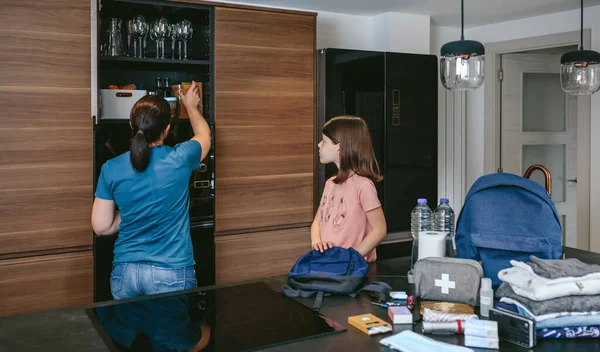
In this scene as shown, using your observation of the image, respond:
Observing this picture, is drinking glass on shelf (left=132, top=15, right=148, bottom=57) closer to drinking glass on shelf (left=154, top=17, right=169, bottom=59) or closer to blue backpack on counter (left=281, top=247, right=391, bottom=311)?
drinking glass on shelf (left=154, top=17, right=169, bottom=59)

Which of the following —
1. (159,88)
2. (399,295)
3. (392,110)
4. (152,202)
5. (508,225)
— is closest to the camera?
(399,295)

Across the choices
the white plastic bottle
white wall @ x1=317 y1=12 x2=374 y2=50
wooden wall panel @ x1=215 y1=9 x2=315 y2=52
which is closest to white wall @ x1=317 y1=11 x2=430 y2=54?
white wall @ x1=317 y1=12 x2=374 y2=50

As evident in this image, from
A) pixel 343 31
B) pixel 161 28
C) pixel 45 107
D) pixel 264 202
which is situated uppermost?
pixel 343 31

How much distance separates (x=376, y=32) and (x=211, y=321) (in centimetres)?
341

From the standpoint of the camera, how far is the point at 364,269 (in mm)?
1860

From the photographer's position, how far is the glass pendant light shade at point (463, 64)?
6.76 feet

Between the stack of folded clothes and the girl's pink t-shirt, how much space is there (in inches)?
30.2

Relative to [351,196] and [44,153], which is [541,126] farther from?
[44,153]

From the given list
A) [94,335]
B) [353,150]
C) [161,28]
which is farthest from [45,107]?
[94,335]

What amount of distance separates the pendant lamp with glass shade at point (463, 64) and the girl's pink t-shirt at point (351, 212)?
499 mm

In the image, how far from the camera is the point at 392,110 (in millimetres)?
3957

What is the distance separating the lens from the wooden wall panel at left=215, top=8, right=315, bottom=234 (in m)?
3.39

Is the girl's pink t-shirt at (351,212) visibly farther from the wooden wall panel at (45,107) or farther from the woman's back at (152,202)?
the wooden wall panel at (45,107)

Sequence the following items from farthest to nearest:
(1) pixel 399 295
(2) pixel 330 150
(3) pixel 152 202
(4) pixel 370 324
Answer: (2) pixel 330 150 → (3) pixel 152 202 → (1) pixel 399 295 → (4) pixel 370 324
